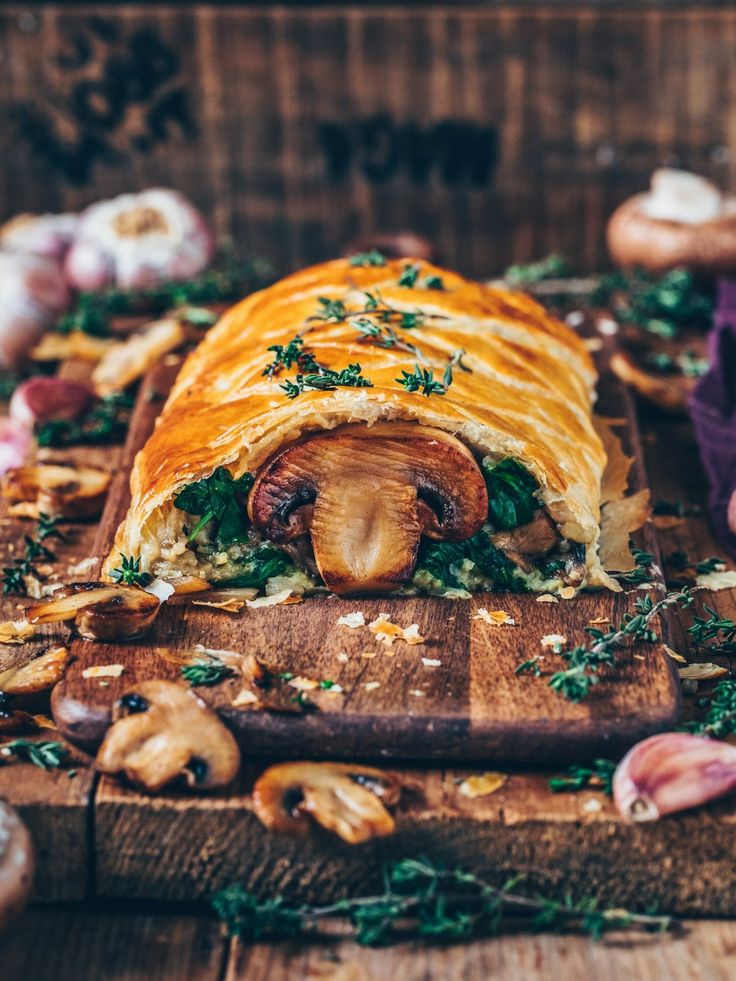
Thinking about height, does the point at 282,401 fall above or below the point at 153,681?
above

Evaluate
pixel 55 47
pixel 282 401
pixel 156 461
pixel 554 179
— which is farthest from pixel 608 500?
pixel 55 47

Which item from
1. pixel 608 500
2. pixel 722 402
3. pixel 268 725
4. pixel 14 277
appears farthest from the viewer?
pixel 14 277

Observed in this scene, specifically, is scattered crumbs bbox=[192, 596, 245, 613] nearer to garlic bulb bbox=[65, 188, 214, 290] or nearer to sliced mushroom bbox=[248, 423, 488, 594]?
sliced mushroom bbox=[248, 423, 488, 594]

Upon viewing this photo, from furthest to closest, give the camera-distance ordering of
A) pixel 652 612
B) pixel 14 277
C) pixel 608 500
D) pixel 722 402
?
pixel 14 277 → pixel 722 402 → pixel 608 500 → pixel 652 612

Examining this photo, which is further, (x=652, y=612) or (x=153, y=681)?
(x=652, y=612)

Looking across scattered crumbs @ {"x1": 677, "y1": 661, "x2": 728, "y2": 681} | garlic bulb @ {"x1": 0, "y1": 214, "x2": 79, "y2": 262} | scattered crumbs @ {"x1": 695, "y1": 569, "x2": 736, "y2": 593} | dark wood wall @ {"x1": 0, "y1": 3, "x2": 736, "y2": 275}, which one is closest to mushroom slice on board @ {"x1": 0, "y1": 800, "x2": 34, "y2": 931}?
scattered crumbs @ {"x1": 677, "y1": 661, "x2": 728, "y2": 681}

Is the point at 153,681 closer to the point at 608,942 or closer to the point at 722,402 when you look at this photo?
the point at 608,942

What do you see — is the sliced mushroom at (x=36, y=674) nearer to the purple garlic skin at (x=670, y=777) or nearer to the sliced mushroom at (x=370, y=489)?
the sliced mushroom at (x=370, y=489)

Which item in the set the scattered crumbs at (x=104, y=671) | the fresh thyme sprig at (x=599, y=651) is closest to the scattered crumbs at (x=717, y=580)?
the fresh thyme sprig at (x=599, y=651)
